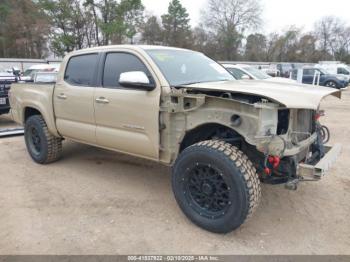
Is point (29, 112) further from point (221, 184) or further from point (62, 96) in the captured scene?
point (221, 184)

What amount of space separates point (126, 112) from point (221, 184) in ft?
4.87

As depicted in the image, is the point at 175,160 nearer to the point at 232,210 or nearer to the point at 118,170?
the point at 232,210

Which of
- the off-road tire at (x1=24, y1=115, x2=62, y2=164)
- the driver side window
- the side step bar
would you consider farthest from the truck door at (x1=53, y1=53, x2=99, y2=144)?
the side step bar

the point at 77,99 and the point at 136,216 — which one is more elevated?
the point at 77,99

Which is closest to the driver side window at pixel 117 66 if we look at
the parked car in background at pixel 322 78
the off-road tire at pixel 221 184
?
the off-road tire at pixel 221 184

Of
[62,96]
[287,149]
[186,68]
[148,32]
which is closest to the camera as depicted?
[287,149]

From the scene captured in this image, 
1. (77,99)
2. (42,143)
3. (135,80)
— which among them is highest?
(135,80)

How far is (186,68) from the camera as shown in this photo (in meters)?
4.26

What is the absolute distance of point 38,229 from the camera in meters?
3.54

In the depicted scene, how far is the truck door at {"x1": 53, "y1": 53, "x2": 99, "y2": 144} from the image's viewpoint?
4625 mm

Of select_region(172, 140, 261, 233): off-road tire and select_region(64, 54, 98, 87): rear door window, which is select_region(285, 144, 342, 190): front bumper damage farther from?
select_region(64, 54, 98, 87): rear door window

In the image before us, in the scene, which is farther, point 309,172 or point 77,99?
point 77,99

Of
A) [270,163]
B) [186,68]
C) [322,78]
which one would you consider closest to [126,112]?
[186,68]

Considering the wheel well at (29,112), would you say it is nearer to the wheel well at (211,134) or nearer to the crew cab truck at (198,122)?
the crew cab truck at (198,122)
